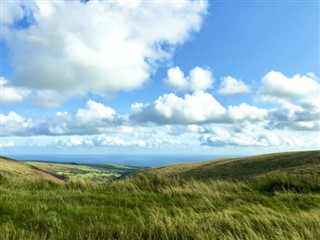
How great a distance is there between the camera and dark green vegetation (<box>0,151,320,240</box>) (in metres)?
7.52

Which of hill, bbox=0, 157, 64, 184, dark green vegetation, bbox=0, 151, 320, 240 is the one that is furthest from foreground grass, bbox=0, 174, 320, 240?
hill, bbox=0, 157, 64, 184

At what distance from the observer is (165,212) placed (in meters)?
9.65

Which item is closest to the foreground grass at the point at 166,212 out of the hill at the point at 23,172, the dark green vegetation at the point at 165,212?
the dark green vegetation at the point at 165,212

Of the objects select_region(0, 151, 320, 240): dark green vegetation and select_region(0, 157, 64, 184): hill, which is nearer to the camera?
select_region(0, 151, 320, 240): dark green vegetation

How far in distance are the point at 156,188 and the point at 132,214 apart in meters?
5.83

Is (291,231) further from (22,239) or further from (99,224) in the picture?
(22,239)

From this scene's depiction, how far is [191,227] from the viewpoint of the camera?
7.61m

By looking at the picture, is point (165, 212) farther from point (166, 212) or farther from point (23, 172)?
point (23, 172)

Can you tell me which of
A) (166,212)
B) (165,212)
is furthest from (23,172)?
(165,212)

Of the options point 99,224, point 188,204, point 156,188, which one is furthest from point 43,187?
point 99,224

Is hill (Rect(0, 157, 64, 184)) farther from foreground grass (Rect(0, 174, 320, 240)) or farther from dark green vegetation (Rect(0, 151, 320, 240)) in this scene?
foreground grass (Rect(0, 174, 320, 240))

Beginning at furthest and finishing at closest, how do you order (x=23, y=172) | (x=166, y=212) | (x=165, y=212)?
(x=23, y=172) → (x=166, y=212) → (x=165, y=212)

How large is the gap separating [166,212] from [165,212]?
0.50 meters

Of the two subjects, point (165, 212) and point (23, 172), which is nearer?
point (165, 212)
